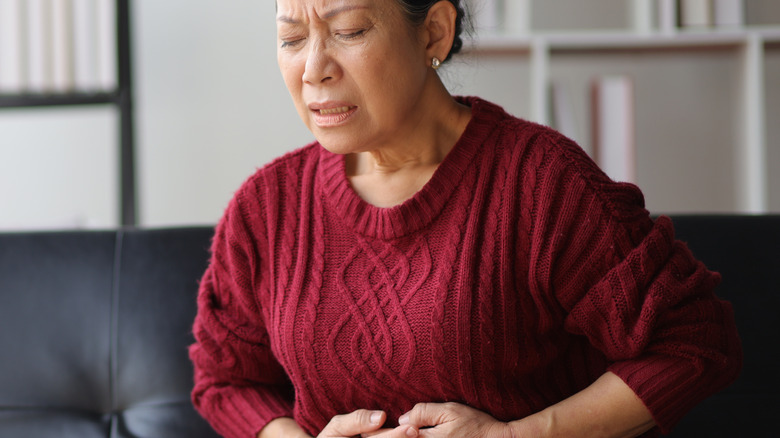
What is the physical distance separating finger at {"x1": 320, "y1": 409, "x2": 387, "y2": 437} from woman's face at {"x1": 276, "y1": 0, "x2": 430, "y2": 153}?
0.38m

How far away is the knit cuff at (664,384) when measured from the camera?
1.03 m

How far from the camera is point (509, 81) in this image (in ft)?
7.72

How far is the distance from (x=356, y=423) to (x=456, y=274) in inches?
10.3

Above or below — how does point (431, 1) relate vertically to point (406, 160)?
above

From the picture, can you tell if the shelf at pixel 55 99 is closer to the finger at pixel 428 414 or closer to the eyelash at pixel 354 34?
the eyelash at pixel 354 34

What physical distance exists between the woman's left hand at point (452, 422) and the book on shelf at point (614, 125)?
46.8 inches

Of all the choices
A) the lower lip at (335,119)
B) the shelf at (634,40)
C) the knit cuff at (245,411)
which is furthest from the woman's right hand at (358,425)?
the shelf at (634,40)

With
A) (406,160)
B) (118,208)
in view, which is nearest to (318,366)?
(406,160)

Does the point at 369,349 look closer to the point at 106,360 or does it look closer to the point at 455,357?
the point at 455,357

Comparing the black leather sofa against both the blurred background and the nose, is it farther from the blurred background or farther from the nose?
the nose

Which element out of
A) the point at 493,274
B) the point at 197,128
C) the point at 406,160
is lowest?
the point at 493,274

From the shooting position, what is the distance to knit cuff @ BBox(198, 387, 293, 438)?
4.15ft

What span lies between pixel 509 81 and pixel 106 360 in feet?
4.62

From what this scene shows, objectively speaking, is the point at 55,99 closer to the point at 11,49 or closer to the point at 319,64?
the point at 11,49
